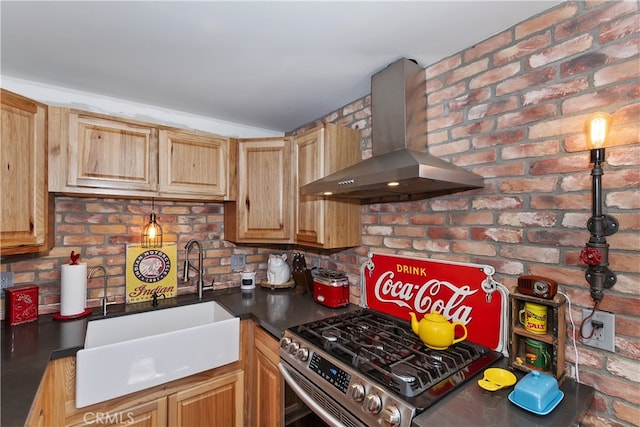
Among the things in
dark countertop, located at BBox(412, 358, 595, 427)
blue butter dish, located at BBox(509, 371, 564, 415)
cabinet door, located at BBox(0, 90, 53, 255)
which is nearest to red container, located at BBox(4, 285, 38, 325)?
cabinet door, located at BBox(0, 90, 53, 255)

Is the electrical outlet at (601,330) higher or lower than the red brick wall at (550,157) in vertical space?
lower

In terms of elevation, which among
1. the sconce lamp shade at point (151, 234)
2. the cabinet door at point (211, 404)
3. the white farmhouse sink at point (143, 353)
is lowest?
the cabinet door at point (211, 404)

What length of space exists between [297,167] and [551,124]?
1.48 meters

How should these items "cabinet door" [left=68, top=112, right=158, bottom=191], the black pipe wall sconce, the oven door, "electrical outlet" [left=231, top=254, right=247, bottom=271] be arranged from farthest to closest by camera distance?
"electrical outlet" [left=231, top=254, right=247, bottom=271] < "cabinet door" [left=68, top=112, right=158, bottom=191] < the oven door < the black pipe wall sconce

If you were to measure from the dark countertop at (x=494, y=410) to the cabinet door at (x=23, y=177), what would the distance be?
77.7 inches

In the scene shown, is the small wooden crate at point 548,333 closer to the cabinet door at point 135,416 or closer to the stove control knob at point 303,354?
the stove control knob at point 303,354

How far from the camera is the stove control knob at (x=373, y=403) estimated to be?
1020 millimetres

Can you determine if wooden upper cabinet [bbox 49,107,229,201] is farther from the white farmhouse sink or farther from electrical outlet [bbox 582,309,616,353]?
electrical outlet [bbox 582,309,616,353]

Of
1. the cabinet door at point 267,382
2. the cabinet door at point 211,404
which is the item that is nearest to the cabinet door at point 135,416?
the cabinet door at point 211,404

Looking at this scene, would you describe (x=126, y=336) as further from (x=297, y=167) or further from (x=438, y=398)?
(x=438, y=398)

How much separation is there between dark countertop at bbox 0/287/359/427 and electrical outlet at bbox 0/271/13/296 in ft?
0.70

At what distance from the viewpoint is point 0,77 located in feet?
5.61

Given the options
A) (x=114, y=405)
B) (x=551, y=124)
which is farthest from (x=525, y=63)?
(x=114, y=405)

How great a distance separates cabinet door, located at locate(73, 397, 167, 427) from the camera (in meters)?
1.39
